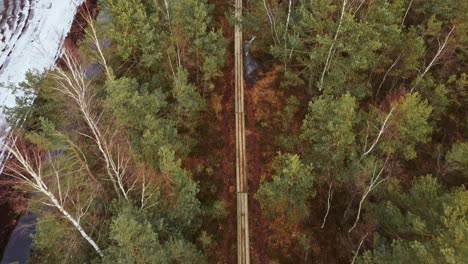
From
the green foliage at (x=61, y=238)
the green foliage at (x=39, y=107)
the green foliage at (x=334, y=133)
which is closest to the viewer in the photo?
the green foliage at (x=61, y=238)

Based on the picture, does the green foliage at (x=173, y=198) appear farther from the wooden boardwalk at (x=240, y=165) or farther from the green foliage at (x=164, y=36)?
the green foliage at (x=164, y=36)

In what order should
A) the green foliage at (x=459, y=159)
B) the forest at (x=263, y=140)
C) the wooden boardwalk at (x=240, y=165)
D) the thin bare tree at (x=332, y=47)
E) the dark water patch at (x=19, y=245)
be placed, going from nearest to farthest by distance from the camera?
the forest at (x=263, y=140), the green foliage at (x=459, y=159), the thin bare tree at (x=332, y=47), the wooden boardwalk at (x=240, y=165), the dark water patch at (x=19, y=245)

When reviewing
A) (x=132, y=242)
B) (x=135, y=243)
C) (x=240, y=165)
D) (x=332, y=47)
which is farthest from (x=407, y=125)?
(x=132, y=242)

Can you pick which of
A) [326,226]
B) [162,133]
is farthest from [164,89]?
[326,226]

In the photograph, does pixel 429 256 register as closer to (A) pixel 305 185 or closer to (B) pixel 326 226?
(A) pixel 305 185

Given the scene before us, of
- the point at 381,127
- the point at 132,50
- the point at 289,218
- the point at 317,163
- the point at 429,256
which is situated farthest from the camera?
the point at 132,50

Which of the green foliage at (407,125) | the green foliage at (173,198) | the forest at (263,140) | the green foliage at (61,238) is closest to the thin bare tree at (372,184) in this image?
the forest at (263,140)
